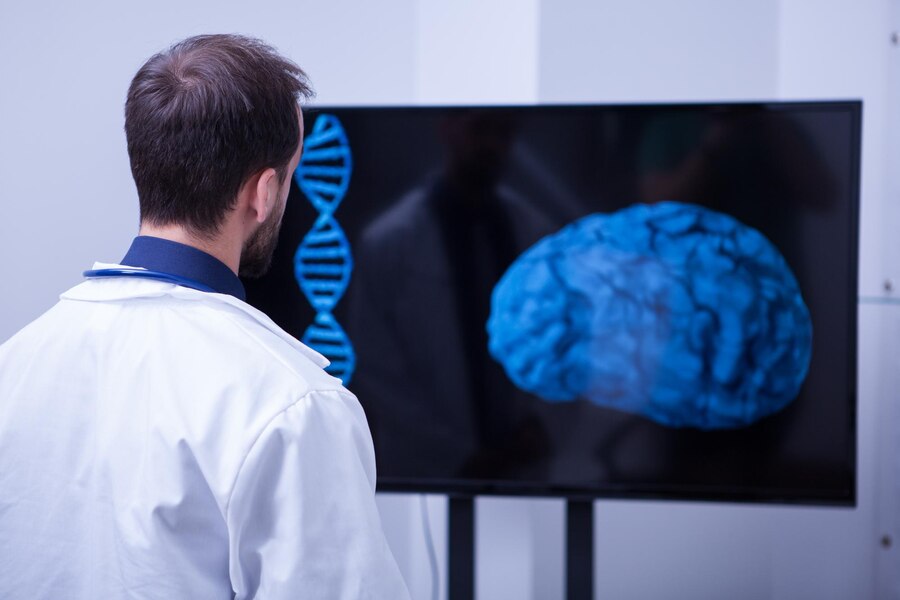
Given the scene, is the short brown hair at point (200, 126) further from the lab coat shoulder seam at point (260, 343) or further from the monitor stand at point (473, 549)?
the monitor stand at point (473, 549)

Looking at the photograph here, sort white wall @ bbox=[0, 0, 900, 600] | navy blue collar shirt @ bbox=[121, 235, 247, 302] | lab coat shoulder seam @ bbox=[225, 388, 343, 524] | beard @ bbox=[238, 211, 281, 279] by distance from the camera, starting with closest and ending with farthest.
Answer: lab coat shoulder seam @ bbox=[225, 388, 343, 524], navy blue collar shirt @ bbox=[121, 235, 247, 302], beard @ bbox=[238, 211, 281, 279], white wall @ bbox=[0, 0, 900, 600]

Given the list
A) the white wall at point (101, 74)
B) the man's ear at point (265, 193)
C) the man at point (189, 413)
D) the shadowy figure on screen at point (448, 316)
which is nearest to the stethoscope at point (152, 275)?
the man at point (189, 413)

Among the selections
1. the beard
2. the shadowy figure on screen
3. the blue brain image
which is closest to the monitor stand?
the shadowy figure on screen

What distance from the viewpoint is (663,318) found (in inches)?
65.9

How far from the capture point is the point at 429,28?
198cm

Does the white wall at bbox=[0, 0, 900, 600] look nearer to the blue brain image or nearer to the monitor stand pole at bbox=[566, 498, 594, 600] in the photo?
the monitor stand pole at bbox=[566, 498, 594, 600]

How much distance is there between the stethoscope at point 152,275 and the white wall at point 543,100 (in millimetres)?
1225

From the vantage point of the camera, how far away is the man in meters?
0.74

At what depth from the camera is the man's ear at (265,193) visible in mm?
892

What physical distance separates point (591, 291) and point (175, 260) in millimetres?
1024

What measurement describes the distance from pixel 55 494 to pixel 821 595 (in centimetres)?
184

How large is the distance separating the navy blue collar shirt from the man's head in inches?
1.0

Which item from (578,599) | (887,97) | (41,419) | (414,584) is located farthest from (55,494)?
(887,97)

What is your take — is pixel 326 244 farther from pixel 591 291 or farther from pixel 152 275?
pixel 152 275
